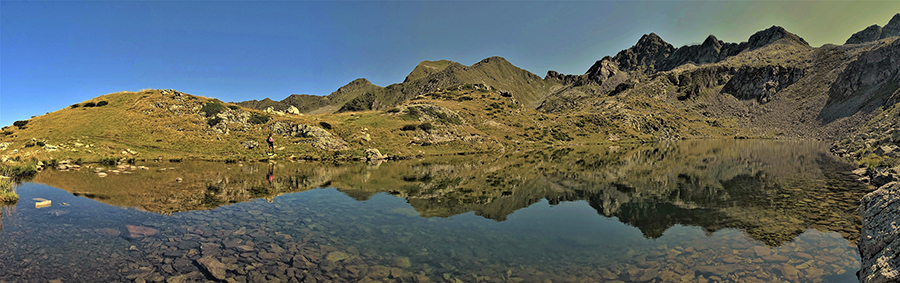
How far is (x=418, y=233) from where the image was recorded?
667 inches

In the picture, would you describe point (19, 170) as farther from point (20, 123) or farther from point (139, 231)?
point (20, 123)

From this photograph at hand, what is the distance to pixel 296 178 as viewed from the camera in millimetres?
35594

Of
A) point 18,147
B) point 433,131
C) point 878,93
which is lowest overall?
point 18,147

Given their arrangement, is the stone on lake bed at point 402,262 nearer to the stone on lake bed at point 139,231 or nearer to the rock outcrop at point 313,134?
the stone on lake bed at point 139,231

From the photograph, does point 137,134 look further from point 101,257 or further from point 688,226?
point 688,226

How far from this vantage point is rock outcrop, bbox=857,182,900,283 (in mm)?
9789

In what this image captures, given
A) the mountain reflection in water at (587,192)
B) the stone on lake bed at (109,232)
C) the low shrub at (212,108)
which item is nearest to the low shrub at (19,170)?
the mountain reflection in water at (587,192)

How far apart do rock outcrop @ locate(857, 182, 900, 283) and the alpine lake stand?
3.10 feet

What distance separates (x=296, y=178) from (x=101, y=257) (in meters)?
23.5

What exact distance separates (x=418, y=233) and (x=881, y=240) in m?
18.1

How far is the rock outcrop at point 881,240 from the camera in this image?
9.79m

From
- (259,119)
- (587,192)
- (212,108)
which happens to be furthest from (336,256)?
(212,108)

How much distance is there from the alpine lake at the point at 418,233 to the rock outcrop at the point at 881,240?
3.10 ft

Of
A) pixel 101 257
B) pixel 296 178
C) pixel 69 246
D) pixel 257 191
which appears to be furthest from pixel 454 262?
pixel 296 178
